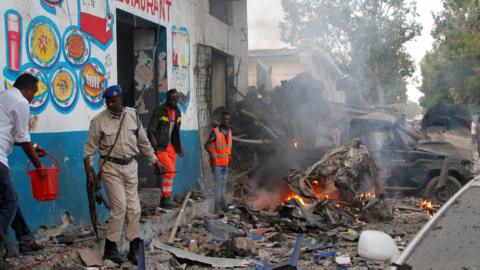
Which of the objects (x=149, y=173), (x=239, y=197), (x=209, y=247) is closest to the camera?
(x=209, y=247)

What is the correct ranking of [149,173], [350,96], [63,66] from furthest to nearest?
[350,96] < [149,173] < [63,66]

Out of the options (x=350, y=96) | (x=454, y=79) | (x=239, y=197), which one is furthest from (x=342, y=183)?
(x=454, y=79)

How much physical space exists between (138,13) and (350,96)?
1753 cm

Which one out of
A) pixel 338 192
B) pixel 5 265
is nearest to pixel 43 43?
pixel 5 265

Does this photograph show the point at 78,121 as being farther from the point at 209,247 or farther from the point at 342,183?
the point at 342,183

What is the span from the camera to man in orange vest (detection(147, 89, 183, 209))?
25.2 ft

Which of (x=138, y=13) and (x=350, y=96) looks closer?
(x=138, y=13)

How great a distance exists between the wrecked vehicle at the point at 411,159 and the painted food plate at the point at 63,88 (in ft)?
22.6

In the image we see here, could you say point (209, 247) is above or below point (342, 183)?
below

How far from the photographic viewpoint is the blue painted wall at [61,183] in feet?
17.7

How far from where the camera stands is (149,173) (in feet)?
30.1

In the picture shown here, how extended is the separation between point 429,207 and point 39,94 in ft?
24.3

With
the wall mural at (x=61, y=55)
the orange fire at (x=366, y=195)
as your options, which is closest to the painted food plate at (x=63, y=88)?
the wall mural at (x=61, y=55)

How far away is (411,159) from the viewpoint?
10.9 meters
